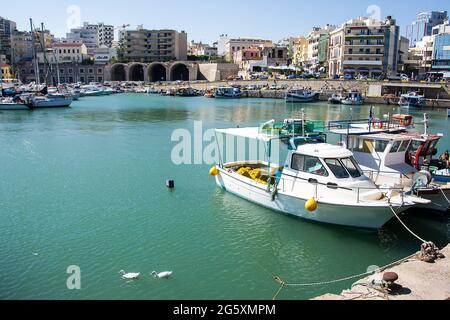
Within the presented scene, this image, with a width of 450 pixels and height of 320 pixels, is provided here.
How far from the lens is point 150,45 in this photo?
4660 inches

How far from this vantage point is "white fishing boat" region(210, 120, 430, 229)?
1292 cm

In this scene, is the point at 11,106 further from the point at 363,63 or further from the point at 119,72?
the point at 119,72

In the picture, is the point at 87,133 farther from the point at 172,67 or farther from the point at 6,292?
the point at 172,67

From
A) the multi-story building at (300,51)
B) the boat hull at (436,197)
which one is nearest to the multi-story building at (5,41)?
the multi-story building at (300,51)

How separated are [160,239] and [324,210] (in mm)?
5143

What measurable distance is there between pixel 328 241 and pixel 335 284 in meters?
2.56

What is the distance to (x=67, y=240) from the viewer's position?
1320 cm

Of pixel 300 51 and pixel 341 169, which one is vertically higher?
pixel 300 51

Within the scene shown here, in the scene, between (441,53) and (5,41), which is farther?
(5,41)

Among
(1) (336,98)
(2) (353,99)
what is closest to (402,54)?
(1) (336,98)
